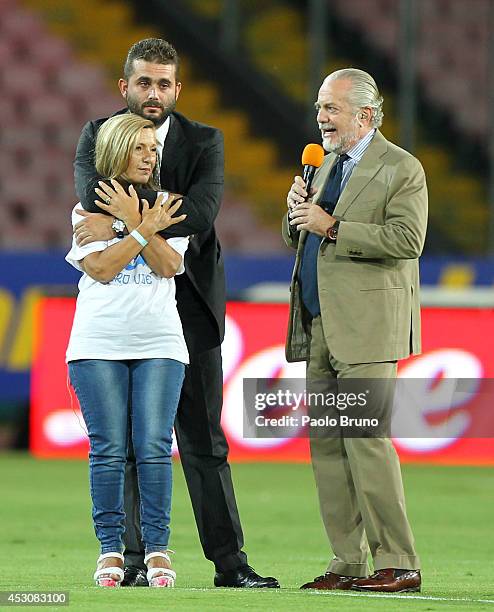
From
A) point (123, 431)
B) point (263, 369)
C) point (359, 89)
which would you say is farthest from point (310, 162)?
point (263, 369)

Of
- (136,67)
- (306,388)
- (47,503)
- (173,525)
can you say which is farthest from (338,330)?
(47,503)

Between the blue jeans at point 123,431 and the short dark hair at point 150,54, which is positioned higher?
the short dark hair at point 150,54

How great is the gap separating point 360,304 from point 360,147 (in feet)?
1.93

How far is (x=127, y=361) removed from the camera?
5477 millimetres

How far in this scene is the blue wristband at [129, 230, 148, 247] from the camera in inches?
216

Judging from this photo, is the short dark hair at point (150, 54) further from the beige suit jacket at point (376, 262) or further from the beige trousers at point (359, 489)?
the beige trousers at point (359, 489)

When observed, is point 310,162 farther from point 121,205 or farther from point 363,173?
point 121,205

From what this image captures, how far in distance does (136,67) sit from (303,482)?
17.3 feet

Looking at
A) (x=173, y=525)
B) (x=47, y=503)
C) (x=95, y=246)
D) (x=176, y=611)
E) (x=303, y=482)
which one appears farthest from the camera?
(x=303, y=482)

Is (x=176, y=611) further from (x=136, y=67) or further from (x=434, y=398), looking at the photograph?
(x=434, y=398)

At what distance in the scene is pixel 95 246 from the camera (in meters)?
5.52

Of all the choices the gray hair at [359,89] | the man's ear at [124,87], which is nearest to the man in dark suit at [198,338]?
the man's ear at [124,87]

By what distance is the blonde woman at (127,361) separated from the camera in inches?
214

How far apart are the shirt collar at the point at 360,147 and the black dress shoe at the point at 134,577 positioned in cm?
170
